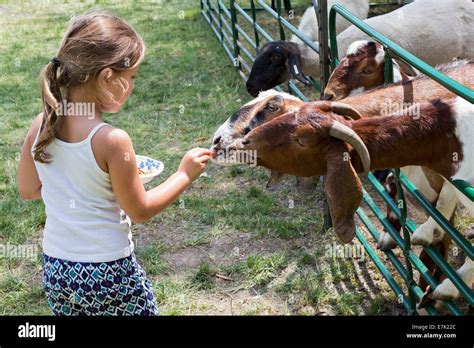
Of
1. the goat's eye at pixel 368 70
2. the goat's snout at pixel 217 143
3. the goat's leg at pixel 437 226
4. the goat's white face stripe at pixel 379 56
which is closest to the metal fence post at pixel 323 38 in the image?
the goat's eye at pixel 368 70

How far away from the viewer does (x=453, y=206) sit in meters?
3.40

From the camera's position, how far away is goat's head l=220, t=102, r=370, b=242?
2.67m

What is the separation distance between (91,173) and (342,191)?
0.99m

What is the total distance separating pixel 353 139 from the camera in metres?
2.67

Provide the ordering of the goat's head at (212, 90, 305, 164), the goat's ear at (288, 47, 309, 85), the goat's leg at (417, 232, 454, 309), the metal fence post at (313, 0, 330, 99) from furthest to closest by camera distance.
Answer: the goat's ear at (288, 47, 309, 85)
the metal fence post at (313, 0, 330, 99)
the goat's head at (212, 90, 305, 164)
the goat's leg at (417, 232, 454, 309)

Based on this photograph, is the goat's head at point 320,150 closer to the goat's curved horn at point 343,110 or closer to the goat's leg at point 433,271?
the goat's curved horn at point 343,110

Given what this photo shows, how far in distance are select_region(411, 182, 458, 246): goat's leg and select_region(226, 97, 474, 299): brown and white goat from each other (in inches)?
20.6

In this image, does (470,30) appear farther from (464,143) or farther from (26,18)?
(26,18)

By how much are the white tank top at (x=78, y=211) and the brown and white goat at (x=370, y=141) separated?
742 millimetres

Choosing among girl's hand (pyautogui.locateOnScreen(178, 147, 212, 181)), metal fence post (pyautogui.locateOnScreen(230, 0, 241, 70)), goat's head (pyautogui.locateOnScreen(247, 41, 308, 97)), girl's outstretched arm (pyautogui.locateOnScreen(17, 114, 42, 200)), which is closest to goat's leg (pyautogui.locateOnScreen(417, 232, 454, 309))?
girl's hand (pyautogui.locateOnScreen(178, 147, 212, 181))

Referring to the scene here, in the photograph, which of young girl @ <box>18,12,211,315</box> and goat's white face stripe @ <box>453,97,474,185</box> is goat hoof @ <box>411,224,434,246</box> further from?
young girl @ <box>18,12,211,315</box>

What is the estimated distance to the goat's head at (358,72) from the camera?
13.9ft

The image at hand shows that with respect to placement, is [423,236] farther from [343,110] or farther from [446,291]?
[343,110]

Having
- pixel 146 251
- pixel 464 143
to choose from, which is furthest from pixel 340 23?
pixel 464 143
